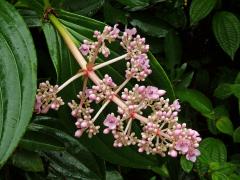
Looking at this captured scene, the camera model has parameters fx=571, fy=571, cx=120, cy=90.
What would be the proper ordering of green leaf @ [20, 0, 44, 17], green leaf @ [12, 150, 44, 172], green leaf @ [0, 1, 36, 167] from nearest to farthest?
green leaf @ [0, 1, 36, 167] < green leaf @ [20, 0, 44, 17] < green leaf @ [12, 150, 44, 172]

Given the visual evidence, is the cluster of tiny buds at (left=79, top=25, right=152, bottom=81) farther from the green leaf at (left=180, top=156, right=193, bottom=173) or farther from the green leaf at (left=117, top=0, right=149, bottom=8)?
the green leaf at (left=180, top=156, right=193, bottom=173)

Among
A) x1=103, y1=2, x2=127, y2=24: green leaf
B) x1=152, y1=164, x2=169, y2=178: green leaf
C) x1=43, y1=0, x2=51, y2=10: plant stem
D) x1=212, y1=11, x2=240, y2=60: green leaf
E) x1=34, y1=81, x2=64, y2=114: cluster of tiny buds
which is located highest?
x1=43, y1=0, x2=51, y2=10: plant stem

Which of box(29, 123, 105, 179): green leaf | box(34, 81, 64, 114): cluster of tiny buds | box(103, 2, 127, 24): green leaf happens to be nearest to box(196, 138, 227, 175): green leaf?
box(29, 123, 105, 179): green leaf

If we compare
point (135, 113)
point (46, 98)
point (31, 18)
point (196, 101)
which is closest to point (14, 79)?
point (46, 98)

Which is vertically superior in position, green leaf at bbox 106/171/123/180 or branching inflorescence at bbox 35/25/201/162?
branching inflorescence at bbox 35/25/201/162

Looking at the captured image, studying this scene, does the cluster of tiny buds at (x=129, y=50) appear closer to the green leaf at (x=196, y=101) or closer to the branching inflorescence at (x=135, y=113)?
the branching inflorescence at (x=135, y=113)

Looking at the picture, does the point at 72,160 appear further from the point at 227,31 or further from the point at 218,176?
the point at 227,31

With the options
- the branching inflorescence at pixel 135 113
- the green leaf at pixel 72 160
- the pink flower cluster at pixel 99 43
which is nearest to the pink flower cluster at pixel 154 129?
the branching inflorescence at pixel 135 113

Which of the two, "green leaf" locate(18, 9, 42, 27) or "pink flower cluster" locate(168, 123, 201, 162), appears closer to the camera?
"pink flower cluster" locate(168, 123, 201, 162)
